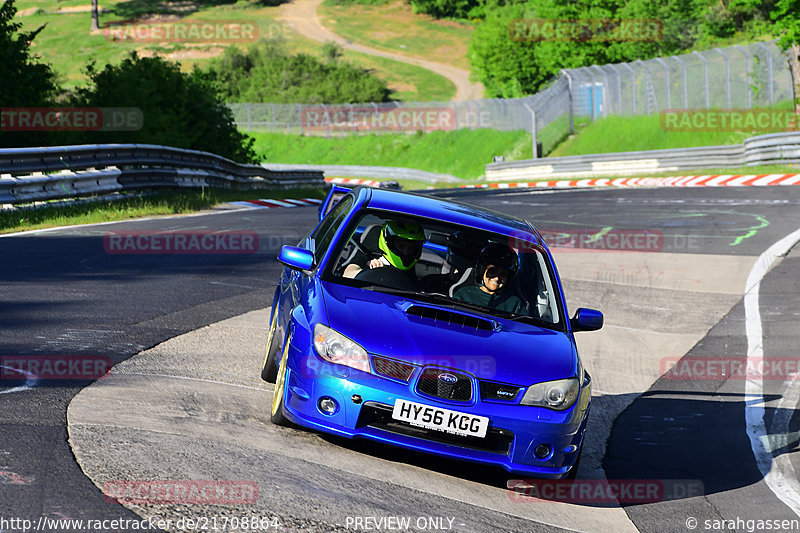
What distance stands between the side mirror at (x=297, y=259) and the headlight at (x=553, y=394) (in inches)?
67.2

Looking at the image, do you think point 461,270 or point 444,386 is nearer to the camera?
point 444,386

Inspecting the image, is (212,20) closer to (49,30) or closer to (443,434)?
(49,30)

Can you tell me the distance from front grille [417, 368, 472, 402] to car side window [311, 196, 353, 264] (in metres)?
1.52

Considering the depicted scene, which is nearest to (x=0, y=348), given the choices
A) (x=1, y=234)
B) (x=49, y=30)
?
(x=1, y=234)

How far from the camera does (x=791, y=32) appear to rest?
36562mm

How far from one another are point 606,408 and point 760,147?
27.7m

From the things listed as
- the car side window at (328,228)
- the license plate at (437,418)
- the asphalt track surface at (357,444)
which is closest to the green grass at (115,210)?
the asphalt track surface at (357,444)

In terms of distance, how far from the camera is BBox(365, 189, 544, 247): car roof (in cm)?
716
